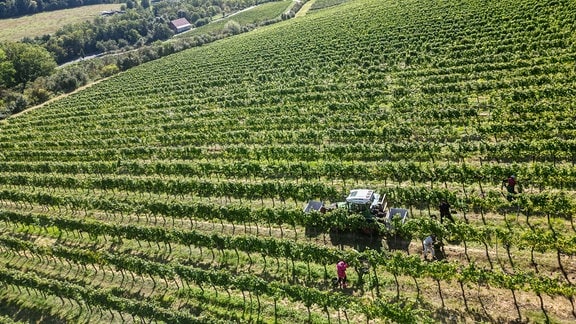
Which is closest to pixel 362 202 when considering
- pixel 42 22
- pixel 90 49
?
pixel 90 49

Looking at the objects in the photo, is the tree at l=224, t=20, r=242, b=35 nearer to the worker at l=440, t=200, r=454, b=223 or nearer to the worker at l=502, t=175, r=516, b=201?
the worker at l=502, t=175, r=516, b=201

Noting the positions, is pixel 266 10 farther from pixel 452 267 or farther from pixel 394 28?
pixel 452 267

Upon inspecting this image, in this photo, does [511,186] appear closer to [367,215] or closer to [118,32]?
[367,215]

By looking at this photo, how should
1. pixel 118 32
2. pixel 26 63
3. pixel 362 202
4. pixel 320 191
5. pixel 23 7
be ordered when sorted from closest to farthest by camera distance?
pixel 362 202 → pixel 320 191 → pixel 26 63 → pixel 118 32 → pixel 23 7

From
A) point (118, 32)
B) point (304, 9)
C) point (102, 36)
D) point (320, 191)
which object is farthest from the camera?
point (118, 32)

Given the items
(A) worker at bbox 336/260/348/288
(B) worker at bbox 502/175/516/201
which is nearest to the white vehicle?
(A) worker at bbox 336/260/348/288

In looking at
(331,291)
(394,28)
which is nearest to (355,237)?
(331,291)

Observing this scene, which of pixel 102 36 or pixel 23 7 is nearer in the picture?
pixel 102 36

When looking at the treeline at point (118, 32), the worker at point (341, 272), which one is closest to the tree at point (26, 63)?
the treeline at point (118, 32)
